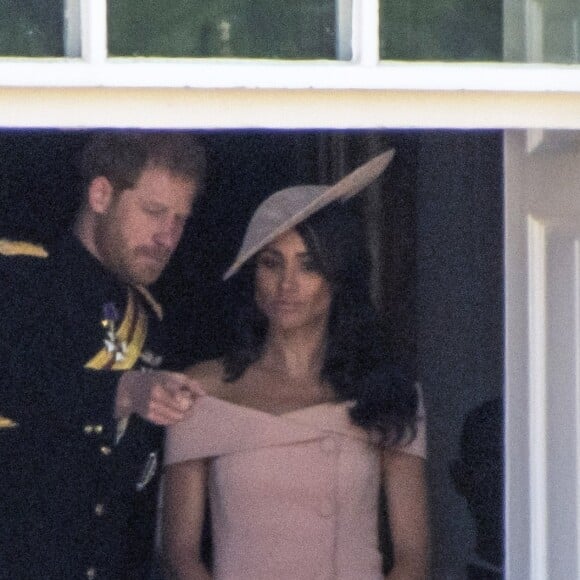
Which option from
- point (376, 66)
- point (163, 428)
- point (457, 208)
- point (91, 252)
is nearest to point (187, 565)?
point (163, 428)

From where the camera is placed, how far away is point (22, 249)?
9.92ft

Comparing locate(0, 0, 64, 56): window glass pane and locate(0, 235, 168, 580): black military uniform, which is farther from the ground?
locate(0, 0, 64, 56): window glass pane

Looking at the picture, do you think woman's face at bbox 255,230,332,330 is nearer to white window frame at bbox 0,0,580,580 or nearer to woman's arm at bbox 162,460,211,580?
woman's arm at bbox 162,460,211,580

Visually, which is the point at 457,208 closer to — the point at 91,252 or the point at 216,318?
the point at 216,318

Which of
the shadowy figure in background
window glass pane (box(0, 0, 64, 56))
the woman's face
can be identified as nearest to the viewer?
window glass pane (box(0, 0, 64, 56))

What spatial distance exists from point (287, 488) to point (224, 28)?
1.18 m


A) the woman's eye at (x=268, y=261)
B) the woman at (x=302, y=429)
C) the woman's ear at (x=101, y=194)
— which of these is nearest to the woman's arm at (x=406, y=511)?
the woman at (x=302, y=429)

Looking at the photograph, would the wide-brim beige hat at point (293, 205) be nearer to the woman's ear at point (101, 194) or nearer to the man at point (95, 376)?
the man at point (95, 376)

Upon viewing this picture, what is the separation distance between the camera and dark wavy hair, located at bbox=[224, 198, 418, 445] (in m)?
3.10

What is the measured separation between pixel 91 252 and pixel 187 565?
25.4 inches

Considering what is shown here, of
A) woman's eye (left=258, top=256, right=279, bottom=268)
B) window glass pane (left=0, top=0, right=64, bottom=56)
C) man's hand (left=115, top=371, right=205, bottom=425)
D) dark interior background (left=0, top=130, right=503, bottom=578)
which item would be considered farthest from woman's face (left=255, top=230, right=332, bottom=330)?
→ window glass pane (left=0, top=0, right=64, bottom=56)

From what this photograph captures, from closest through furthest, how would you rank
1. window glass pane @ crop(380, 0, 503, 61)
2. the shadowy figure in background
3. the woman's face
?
window glass pane @ crop(380, 0, 503, 61) < the woman's face < the shadowy figure in background

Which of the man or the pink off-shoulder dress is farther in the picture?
the pink off-shoulder dress

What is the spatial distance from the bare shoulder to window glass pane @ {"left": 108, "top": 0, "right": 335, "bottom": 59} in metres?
1.17
